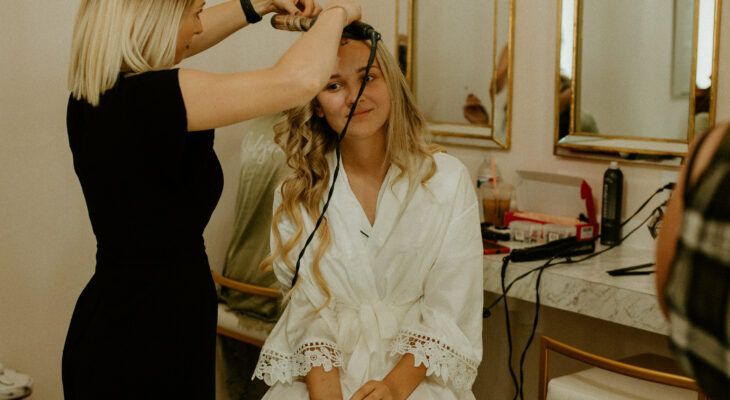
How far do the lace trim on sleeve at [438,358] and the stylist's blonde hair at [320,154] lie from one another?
0.22 m

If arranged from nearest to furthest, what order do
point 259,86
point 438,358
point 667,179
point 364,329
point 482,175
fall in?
point 259,86 → point 438,358 → point 364,329 → point 667,179 → point 482,175

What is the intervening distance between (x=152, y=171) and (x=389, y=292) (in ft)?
2.31

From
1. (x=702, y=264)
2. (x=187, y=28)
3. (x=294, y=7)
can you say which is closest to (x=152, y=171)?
(x=187, y=28)

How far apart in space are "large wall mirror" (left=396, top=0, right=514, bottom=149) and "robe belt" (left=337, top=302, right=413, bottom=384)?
39.3 inches

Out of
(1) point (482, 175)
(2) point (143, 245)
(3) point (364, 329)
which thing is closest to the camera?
(2) point (143, 245)

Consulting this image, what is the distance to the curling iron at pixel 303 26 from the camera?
139cm

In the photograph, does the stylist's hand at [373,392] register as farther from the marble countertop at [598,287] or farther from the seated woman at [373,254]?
the marble countertop at [598,287]

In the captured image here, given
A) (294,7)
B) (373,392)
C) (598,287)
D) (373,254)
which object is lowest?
(373,392)

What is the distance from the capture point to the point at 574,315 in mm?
2258

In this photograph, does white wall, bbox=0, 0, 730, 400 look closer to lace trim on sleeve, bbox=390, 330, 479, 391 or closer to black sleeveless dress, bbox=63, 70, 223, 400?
lace trim on sleeve, bbox=390, 330, 479, 391

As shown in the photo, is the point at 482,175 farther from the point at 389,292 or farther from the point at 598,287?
the point at 389,292

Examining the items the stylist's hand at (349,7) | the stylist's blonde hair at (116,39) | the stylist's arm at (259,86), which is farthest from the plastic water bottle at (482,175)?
the stylist's blonde hair at (116,39)

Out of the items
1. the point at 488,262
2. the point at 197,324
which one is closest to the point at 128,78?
the point at 197,324

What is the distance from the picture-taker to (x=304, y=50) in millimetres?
1191
